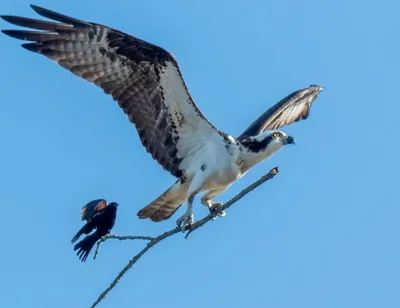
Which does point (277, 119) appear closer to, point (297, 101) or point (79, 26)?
point (297, 101)

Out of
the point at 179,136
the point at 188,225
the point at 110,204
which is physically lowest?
the point at 188,225

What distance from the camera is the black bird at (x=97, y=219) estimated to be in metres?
9.51

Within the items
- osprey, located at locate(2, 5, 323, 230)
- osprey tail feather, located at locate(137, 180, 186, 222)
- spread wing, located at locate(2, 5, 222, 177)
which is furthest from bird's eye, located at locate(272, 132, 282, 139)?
osprey tail feather, located at locate(137, 180, 186, 222)

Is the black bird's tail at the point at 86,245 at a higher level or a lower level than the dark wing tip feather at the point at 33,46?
lower

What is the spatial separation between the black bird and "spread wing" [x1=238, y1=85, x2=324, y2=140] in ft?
8.66

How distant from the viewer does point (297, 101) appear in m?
13.6

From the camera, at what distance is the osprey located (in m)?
10.5

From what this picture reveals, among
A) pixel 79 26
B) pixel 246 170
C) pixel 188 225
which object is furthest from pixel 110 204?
pixel 79 26

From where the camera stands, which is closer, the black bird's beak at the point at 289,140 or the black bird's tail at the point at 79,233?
the black bird's tail at the point at 79,233

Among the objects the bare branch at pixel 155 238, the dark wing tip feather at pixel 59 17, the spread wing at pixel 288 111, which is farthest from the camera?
the spread wing at pixel 288 111

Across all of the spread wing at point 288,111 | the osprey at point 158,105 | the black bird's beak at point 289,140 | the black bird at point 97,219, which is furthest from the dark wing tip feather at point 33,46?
the black bird's beak at point 289,140

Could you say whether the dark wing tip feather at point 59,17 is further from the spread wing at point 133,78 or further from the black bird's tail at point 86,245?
the black bird's tail at point 86,245

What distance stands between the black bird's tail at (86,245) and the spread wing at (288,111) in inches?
121

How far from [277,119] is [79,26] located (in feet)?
10.9
